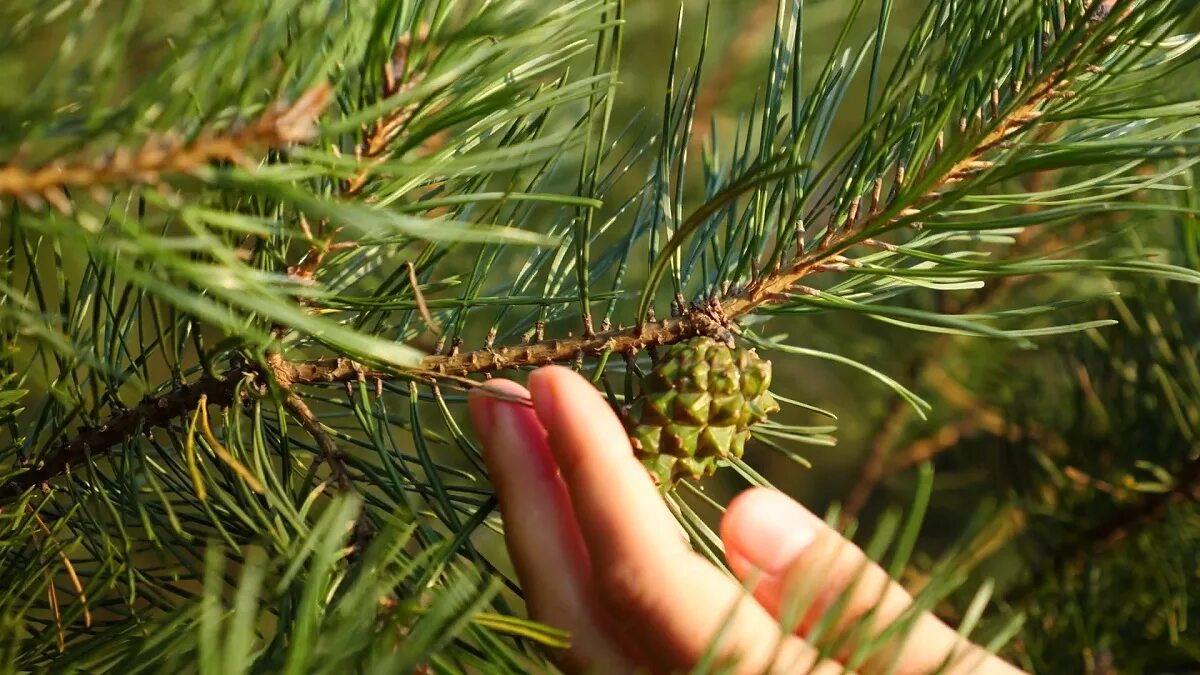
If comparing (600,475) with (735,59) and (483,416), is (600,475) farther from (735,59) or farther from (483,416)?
(735,59)

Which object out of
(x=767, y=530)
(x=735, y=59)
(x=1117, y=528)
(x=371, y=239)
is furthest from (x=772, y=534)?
(x=735, y=59)

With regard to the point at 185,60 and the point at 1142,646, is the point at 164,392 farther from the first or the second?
the point at 1142,646

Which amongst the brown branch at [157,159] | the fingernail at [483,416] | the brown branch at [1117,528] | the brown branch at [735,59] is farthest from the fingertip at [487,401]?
the brown branch at [735,59]

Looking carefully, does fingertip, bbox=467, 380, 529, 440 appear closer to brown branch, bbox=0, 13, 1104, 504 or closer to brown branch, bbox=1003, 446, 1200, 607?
brown branch, bbox=0, 13, 1104, 504

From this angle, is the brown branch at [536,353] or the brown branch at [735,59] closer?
the brown branch at [536,353]

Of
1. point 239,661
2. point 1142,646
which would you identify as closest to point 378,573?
point 239,661

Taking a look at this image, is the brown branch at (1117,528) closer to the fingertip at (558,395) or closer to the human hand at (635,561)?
the human hand at (635,561)

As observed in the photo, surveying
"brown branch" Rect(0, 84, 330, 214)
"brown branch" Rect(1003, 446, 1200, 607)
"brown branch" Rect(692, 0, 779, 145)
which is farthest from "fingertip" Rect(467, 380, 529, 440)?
"brown branch" Rect(692, 0, 779, 145)
